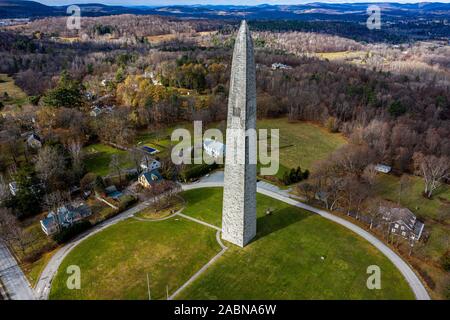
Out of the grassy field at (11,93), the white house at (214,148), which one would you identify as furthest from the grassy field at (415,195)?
the grassy field at (11,93)

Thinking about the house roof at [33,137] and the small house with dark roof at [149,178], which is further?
the house roof at [33,137]

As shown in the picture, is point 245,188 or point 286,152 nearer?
point 245,188

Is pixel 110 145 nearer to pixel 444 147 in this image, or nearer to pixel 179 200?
pixel 179 200

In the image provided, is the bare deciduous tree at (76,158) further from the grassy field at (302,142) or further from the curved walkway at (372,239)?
the grassy field at (302,142)

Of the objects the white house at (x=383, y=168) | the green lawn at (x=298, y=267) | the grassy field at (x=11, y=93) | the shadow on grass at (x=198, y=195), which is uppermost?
the grassy field at (x=11, y=93)

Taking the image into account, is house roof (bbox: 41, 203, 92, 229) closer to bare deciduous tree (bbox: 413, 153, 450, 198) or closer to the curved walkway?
the curved walkway

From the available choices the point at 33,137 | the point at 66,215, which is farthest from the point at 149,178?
the point at 33,137
